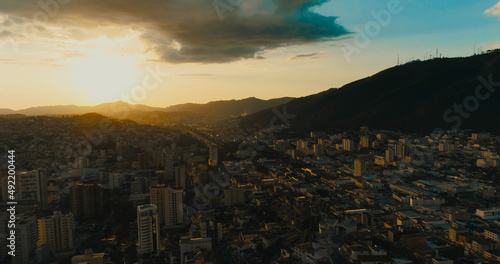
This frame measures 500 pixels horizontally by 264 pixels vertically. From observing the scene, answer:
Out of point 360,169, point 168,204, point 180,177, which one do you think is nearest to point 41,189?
point 168,204

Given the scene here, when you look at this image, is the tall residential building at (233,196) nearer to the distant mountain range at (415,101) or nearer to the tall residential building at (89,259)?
the tall residential building at (89,259)

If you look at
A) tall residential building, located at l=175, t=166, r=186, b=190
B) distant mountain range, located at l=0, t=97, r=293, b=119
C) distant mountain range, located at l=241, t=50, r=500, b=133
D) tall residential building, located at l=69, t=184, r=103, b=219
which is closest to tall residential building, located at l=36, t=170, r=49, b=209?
tall residential building, located at l=69, t=184, r=103, b=219

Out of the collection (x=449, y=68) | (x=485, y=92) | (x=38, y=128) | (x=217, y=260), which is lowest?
(x=217, y=260)

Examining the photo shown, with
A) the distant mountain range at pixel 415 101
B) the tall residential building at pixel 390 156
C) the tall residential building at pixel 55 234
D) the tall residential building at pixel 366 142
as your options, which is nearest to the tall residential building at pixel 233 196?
the tall residential building at pixel 55 234

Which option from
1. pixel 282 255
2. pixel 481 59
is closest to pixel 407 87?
pixel 481 59

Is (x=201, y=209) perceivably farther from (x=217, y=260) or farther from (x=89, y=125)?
(x=89, y=125)

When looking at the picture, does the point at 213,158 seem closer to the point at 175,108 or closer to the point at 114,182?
the point at 114,182
